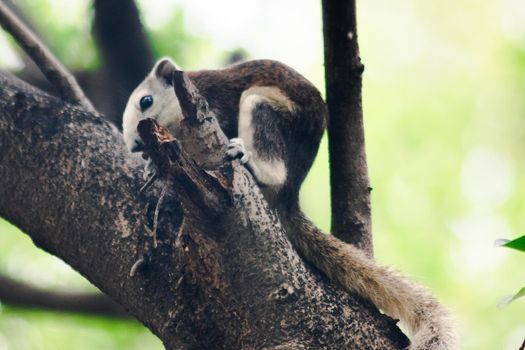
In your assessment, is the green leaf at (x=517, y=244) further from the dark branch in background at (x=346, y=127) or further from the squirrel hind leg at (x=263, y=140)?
the squirrel hind leg at (x=263, y=140)

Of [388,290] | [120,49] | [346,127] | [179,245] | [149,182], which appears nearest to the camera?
[179,245]

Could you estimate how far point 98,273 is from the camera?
2.47 m

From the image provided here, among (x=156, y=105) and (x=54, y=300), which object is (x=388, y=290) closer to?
(x=156, y=105)

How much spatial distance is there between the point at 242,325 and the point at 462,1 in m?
5.85

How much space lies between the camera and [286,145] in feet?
11.2

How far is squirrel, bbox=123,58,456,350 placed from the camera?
2639 mm

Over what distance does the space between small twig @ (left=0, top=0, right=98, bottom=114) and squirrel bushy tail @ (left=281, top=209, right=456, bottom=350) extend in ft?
3.58

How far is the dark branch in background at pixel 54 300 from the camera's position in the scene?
348 centimetres

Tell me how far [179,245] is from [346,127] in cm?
87

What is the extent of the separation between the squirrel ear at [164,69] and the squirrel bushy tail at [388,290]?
118 centimetres

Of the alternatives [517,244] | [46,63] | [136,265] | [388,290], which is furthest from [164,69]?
[517,244]

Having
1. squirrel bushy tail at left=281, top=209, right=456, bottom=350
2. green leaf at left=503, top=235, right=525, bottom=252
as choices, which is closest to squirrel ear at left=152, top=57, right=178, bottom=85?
squirrel bushy tail at left=281, top=209, right=456, bottom=350

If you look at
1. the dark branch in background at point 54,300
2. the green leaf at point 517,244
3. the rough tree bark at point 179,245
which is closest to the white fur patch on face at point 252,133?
the rough tree bark at point 179,245

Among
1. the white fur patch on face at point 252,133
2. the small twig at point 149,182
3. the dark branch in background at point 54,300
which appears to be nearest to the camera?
the small twig at point 149,182
